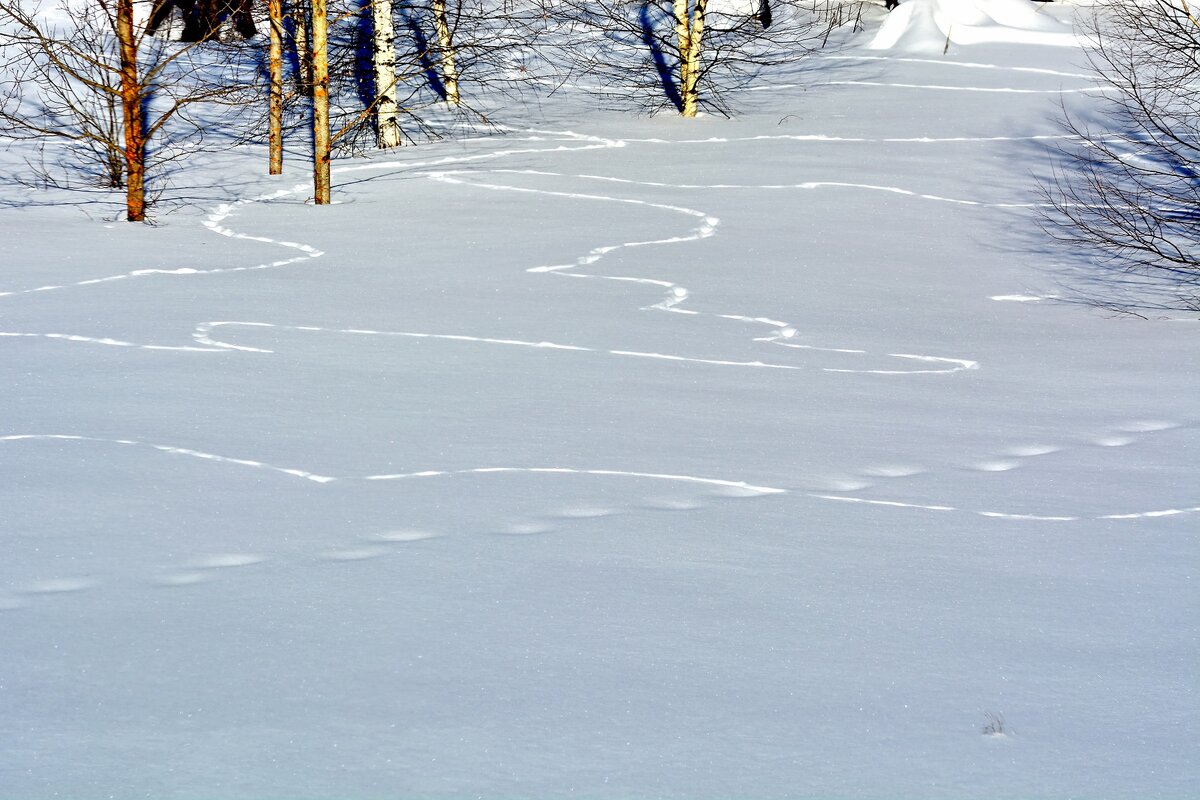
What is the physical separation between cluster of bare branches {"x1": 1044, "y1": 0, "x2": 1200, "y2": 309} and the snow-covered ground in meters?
0.83

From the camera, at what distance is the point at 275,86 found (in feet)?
52.3

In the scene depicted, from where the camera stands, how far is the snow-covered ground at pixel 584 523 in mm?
3375

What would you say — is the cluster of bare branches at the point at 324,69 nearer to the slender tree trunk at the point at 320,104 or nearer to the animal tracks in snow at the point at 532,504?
the slender tree trunk at the point at 320,104

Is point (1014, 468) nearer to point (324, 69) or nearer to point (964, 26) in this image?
point (324, 69)

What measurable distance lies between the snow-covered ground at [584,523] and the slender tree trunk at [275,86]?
4.07m

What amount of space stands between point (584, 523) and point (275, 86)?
39.9 feet

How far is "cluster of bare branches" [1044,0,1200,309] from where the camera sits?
1123 cm

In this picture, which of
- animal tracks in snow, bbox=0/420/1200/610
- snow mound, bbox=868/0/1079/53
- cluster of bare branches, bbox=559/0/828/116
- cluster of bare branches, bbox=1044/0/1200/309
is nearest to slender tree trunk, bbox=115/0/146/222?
animal tracks in snow, bbox=0/420/1200/610

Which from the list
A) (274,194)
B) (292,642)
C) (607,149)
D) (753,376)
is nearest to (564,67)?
(607,149)

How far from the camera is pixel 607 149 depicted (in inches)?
696

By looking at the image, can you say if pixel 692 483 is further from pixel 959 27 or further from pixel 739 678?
pixel 959 27

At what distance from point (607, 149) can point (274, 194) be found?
15.1ft

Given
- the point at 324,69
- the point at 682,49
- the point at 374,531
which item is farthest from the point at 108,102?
the point at 374,531

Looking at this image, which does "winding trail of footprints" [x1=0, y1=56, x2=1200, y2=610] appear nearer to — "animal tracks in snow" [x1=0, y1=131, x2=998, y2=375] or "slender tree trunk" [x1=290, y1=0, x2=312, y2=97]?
"animal tracks in snow" [x1=0, y1=131, x2=998, y2=375]
